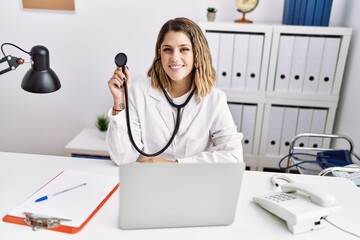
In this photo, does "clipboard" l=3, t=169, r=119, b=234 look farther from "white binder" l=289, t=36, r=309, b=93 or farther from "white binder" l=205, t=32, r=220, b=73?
"white binder" l=289, t=36, r=309, b=93

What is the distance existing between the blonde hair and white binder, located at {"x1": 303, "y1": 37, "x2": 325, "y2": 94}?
93 centimetres

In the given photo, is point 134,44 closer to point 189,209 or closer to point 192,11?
point 192,11

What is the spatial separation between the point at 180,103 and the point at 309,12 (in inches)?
46.5

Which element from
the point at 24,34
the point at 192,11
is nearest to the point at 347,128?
the point at 192,11

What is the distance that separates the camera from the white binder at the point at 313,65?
204cm

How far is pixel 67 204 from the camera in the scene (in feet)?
3.07

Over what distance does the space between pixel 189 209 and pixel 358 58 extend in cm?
166

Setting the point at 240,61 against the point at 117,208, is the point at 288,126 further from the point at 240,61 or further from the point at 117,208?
the point at 117,208

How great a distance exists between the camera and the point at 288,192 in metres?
1.00

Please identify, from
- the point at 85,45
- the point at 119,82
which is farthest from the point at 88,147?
the point at 119,82

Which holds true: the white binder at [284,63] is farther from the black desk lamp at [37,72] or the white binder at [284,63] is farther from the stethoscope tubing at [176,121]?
the black desk lamp at [37,72]

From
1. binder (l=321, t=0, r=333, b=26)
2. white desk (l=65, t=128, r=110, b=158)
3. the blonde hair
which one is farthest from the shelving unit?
white desk (l=65, t=128, r=110, b=158)

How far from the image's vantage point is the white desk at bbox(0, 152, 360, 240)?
84 centimetres

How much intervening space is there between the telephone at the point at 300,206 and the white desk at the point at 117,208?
2cm
